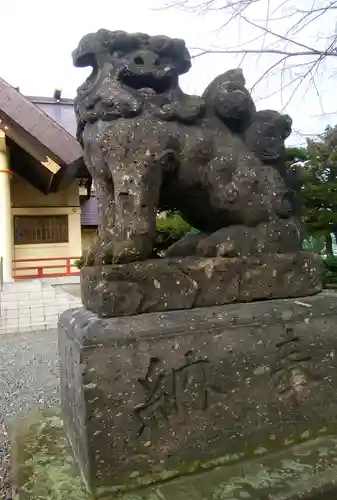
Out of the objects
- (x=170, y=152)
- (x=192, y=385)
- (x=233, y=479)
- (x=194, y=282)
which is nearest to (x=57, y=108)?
(x=170, y=152)

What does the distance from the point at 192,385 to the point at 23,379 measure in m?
2.59

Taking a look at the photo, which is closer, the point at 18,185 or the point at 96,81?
the point at 96,81

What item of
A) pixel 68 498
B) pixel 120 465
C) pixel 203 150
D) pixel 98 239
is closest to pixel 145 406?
pixel 120 465

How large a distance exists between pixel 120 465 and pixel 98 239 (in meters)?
0.69

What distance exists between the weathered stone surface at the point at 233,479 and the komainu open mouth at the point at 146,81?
1.22 metres

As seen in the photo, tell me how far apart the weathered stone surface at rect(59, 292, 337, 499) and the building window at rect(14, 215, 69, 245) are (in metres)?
8.89

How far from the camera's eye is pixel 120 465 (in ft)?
3.56

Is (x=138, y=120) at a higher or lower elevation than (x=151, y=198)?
higher

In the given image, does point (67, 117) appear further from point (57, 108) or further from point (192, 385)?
point (192, 385)

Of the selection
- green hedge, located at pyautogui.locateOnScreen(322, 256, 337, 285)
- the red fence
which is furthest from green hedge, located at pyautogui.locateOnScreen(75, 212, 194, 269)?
the red fence

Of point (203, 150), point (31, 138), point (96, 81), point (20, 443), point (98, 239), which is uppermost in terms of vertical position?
point (31, 138)

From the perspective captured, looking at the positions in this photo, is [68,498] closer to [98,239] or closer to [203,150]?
[98,239]

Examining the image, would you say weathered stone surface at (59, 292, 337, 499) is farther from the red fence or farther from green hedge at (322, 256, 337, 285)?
the red fence

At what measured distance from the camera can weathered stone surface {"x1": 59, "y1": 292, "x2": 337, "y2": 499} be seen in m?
1.09
